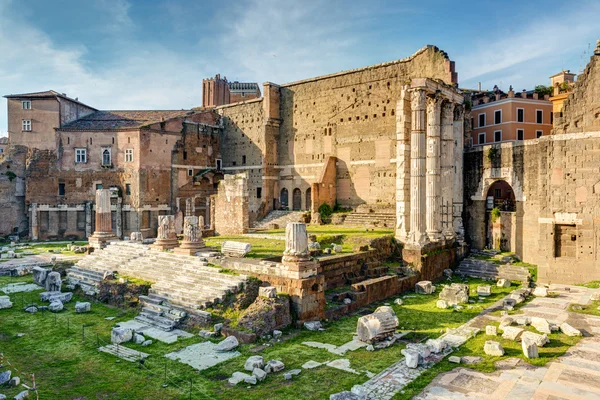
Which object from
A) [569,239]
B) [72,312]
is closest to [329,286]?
[72,312]

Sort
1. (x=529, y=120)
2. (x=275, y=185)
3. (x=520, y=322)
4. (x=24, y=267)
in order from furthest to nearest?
(x=275, y=185)
(x=529, y=120)
(x=24, y=267)
(x=520, y=322)

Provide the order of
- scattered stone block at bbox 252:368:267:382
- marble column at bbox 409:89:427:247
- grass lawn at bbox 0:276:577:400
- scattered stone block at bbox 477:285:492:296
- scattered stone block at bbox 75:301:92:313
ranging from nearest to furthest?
grass lawn at bbox 0:276:577:400
scattered stone block at bbox 252:368:267:382
scattered stone block at bbox 75:301:92:313
scattered stone block at bbox 477:285:492:296
marble column at bbox 409:89:427:247

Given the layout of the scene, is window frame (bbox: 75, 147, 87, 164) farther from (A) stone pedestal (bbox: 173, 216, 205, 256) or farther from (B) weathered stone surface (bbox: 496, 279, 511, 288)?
(B) weathered stone surface (bbox: 496, 279, 511, 288)

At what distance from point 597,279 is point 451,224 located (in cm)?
685

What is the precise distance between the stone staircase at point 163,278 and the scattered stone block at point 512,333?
7739mm

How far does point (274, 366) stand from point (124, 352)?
4029 mm

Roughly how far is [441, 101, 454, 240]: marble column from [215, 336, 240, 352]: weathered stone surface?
14.8 meters

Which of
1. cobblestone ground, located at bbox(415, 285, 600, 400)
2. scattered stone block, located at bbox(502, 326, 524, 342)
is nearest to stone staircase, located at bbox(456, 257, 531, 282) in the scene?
scattered stone block, located at bbox(502, 326, 524, 342)

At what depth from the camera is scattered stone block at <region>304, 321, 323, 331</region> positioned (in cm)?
1287

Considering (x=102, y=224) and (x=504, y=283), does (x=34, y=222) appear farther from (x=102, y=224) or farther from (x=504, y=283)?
(x=504, y=283)

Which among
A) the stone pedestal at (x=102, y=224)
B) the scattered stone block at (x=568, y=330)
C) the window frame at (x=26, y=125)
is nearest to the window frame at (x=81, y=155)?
the window frame at (x=26, y=125)

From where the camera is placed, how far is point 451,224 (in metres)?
23.0

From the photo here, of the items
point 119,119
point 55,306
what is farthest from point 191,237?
point 119,119

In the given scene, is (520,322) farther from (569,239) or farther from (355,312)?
(569,239)
